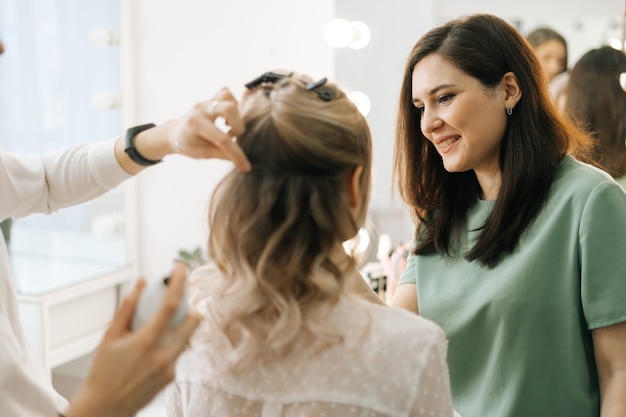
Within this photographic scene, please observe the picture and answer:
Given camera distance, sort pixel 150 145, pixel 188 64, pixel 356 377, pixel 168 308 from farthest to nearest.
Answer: pixel 188 64 < pixel 150 145 < pixel 356 377 < pixel 168 308

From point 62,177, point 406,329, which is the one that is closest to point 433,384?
point 406,329

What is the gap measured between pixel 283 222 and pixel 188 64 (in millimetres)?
1924

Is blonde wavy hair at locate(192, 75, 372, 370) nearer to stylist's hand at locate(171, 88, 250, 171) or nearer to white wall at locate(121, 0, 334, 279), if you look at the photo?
stylist's hand at locate(171, 88, 250, 171)

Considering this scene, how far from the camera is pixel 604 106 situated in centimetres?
204

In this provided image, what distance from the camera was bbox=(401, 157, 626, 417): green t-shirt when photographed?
44.3 inches

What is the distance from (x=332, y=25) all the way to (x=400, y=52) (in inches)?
9.7

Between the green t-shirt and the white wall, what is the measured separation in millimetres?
1317

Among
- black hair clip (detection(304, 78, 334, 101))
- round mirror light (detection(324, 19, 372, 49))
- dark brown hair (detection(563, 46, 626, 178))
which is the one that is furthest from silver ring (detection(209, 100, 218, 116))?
round mirror light (detection(324, 19, 372, 49))

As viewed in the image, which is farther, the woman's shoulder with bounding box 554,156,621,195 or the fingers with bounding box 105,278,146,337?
the woman's shoulder with bounding box 554,156,621,195

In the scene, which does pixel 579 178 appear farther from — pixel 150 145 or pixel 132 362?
pixel 132 362

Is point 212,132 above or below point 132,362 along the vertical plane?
above

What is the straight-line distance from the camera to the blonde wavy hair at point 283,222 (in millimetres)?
846

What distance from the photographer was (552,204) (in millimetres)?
1198

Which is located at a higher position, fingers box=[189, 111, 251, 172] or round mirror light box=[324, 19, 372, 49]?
fingers box=[189, 111, 251, 172]
